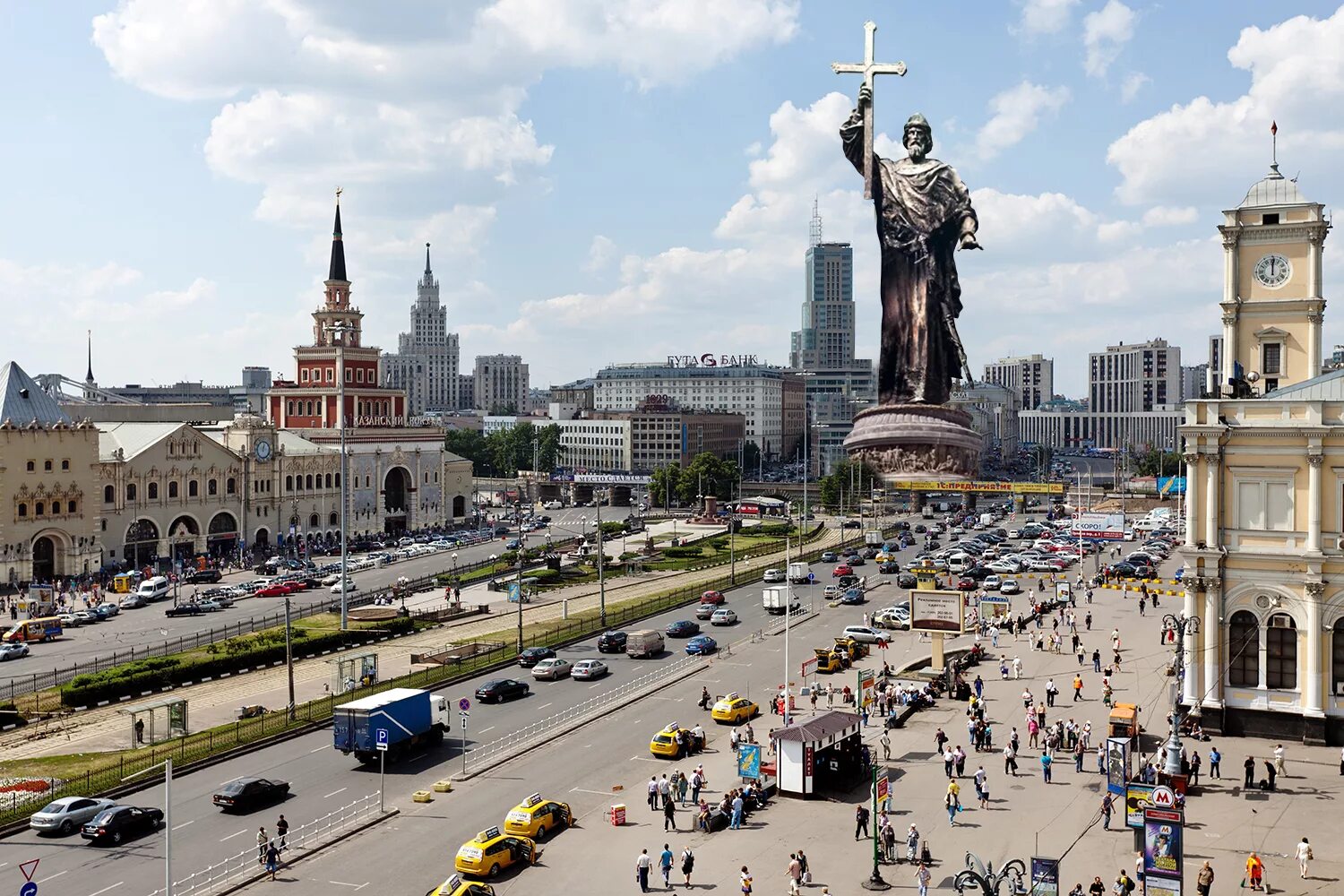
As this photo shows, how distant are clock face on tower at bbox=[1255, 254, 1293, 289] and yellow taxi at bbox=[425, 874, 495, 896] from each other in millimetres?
37055

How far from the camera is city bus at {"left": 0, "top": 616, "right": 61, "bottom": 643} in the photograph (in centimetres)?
6662

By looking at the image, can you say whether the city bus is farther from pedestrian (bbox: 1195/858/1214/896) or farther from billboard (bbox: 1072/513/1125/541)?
billboard (bbox: 1072/513/1125/541)

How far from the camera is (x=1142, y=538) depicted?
11994 centimetres

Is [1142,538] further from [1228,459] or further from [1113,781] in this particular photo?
[1113,781]

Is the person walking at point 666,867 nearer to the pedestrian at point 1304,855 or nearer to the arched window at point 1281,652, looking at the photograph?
the pedestrian at point 1304,855

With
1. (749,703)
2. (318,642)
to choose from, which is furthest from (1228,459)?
(318,642)

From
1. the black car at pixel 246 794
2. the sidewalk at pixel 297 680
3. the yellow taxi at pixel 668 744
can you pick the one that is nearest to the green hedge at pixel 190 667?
the sidewalk at pixel 297 680

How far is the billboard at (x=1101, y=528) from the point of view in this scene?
106m

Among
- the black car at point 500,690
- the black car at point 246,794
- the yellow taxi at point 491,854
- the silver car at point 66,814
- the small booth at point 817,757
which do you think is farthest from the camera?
the black car at point 500,690

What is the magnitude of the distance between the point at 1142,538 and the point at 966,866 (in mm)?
95658

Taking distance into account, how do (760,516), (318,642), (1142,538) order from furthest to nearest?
(760,516), (1142,538), (318,642)

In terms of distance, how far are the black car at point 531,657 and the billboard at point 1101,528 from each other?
58.3m

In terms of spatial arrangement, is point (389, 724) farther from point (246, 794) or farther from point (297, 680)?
point (297, 680)

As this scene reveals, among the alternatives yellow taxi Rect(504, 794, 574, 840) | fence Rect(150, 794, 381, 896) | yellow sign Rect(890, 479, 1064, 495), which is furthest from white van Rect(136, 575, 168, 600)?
yellow sign Rect(890, 479, 1064, 495)
